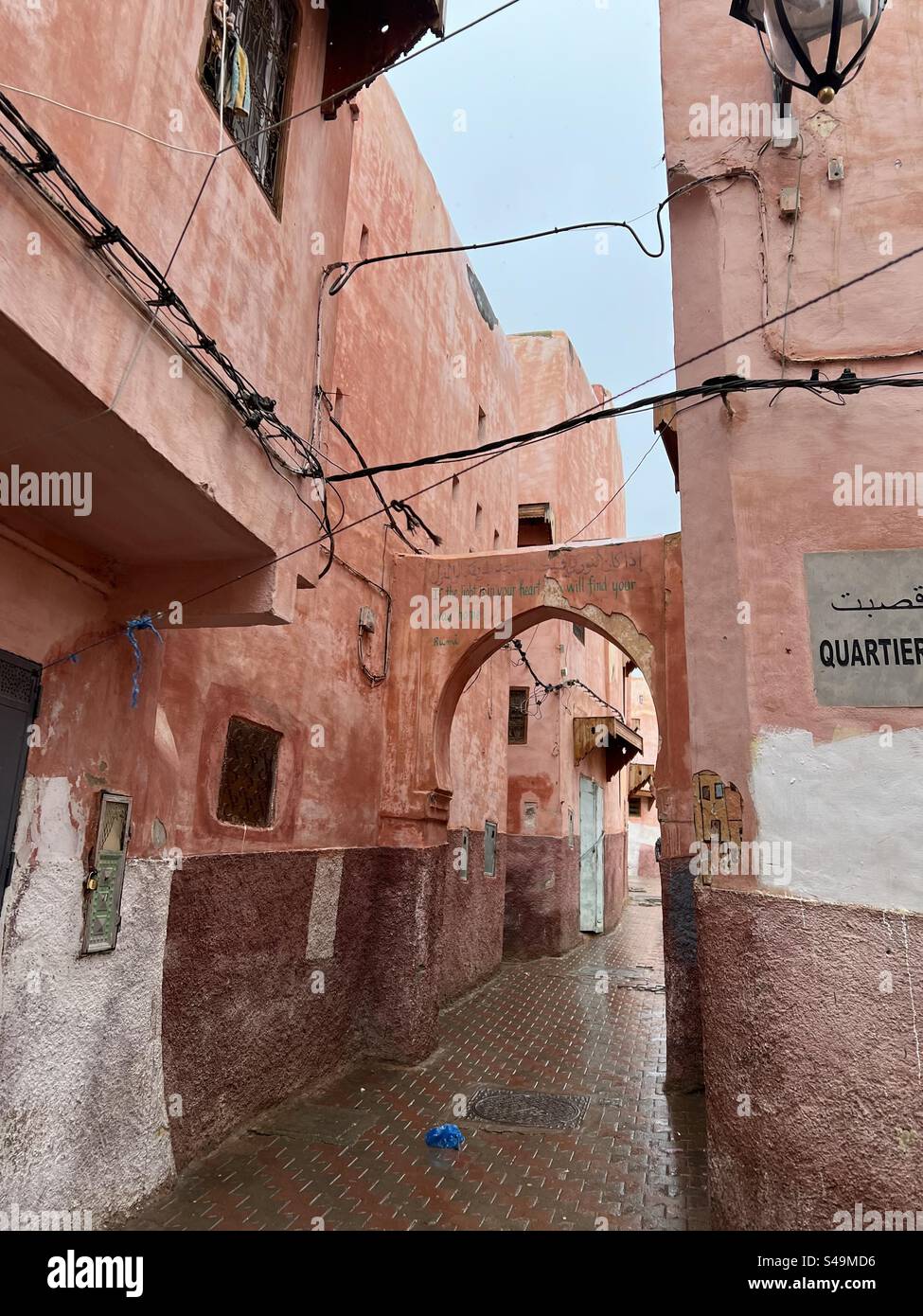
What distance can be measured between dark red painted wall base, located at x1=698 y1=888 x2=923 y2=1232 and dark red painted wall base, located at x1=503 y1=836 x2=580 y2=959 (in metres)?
10.7

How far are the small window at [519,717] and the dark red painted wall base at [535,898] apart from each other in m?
1.88

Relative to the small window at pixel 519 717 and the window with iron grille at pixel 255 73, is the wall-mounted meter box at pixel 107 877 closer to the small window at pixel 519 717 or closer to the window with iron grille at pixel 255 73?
the window with iron grille at pixel 255 73

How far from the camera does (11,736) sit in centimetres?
400

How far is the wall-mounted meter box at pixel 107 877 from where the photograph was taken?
4.50 m

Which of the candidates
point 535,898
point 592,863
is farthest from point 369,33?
point 592,863

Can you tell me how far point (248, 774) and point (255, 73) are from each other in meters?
4.60

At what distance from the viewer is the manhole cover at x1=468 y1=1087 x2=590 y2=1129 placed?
6.77 meters

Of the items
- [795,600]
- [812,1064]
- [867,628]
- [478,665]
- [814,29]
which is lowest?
[812,1064]

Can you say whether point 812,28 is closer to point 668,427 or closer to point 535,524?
point 668,427

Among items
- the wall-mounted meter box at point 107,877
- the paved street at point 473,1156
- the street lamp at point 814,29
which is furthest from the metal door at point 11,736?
the street lamp at point 814,29

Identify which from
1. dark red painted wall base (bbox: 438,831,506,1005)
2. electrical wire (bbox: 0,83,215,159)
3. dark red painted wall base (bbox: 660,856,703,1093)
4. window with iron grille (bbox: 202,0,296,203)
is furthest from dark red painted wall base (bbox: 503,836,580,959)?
electrical wire (bbox: 0,83,215,159)
